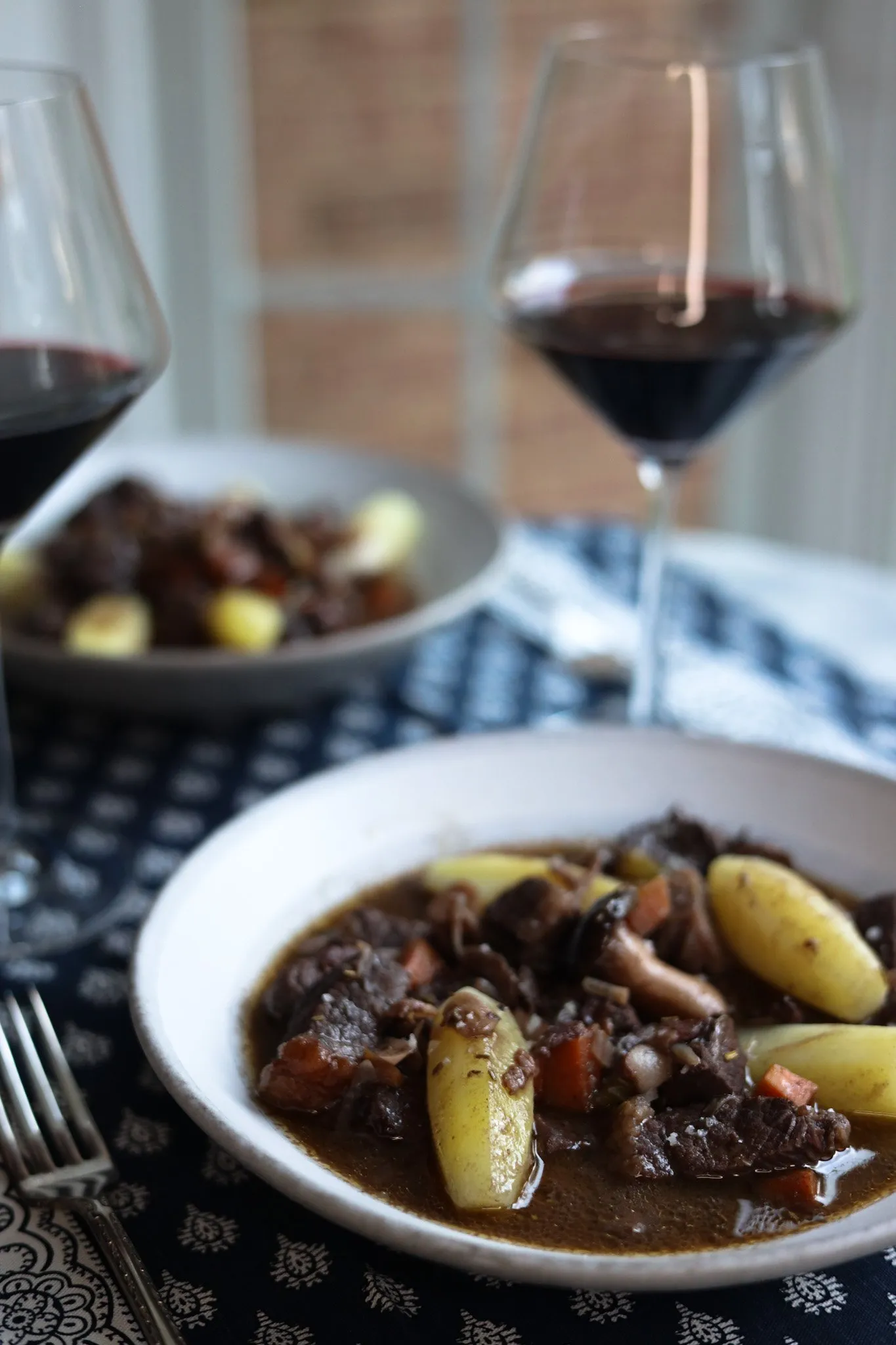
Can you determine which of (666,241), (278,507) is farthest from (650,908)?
(278,507)

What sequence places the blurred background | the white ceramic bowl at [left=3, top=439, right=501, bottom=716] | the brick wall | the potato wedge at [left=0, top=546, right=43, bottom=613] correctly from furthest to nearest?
the brick wall < the blurred background < the potato wedge at [left=0, top=546, right=43, bottom=613] < the white ceramic bowl at [left=3, top=439, right=501, bottom=716]

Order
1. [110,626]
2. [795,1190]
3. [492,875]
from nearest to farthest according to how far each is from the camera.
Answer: [795,1190], [492,875], [110,626]

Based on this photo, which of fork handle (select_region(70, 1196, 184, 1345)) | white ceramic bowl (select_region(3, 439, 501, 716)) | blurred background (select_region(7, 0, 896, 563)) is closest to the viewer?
fork handle (select_region(70, 1196, 184, 1345))

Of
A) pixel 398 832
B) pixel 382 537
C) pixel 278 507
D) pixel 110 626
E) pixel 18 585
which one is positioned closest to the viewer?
pixel 398 832

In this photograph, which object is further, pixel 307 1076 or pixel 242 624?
pixel 242 624

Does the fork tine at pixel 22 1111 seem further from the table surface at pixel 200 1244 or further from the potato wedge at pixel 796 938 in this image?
the potato wedge at pixel 796 938

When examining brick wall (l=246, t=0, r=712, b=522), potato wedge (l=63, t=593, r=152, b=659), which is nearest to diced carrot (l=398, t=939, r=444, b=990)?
potato wedge (l=63, t=593, r=152, b=659)

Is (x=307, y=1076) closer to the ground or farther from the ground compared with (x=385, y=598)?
farther from the ground

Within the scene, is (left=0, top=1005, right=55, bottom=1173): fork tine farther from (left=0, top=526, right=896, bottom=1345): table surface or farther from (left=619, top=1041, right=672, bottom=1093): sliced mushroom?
(left=619, top=1041, right=672, bottom=1093): sliced mushroom

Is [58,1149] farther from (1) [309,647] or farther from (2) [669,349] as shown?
(2) [669,349]
